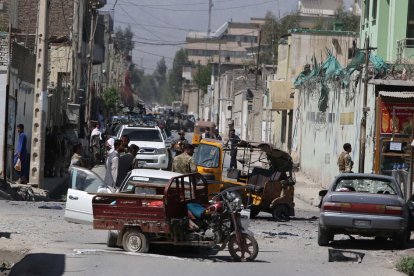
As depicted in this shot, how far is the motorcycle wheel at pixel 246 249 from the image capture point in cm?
1675

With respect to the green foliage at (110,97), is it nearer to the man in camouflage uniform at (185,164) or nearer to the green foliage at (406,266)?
the man in camouflage uniform at (185,164)

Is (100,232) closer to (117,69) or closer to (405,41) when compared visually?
(405,41)

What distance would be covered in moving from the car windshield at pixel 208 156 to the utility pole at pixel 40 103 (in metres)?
5.82

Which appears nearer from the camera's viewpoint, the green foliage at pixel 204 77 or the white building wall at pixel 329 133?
the white building wall at pixel 329 133

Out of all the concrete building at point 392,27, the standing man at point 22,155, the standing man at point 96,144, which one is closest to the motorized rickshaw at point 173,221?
the standing man at point 22,155

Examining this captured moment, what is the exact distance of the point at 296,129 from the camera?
5409 centimetres

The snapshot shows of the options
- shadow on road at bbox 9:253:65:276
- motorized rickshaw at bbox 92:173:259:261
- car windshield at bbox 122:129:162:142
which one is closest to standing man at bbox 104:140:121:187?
motorized rickshaw at bbox 92:173:259:261

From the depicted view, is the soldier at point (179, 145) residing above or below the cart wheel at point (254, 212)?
above

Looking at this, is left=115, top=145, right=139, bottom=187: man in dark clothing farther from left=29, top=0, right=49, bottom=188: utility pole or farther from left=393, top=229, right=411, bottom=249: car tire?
left=393, top=229, right=411, bottom=249: car tire

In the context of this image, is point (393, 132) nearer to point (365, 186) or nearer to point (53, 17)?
point (365, 186)

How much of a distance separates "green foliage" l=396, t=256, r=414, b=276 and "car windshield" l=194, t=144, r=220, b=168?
378 inches

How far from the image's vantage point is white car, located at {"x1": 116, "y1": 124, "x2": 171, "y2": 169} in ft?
125

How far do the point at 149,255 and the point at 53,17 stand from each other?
51.9 meters

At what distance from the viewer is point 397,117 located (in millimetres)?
30359
